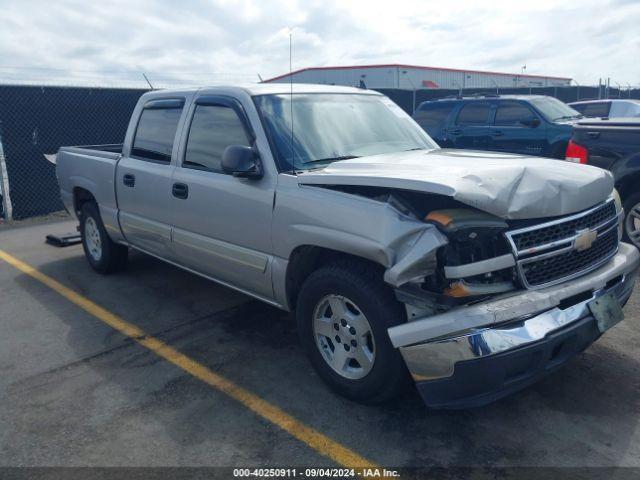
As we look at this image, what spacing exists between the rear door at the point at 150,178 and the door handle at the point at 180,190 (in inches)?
4.2

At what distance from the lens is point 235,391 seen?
3.62 metres

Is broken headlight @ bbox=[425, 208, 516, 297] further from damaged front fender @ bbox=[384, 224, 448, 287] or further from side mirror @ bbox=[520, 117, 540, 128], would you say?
side mirror @ bbox=[520, 117, 540, 128]

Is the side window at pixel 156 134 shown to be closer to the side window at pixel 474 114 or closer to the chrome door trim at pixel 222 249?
the chrome door trim at pixel 222 249

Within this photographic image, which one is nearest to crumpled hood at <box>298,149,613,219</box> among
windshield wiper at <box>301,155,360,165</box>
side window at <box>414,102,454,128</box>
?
windshield wiper at <box>301,155,360,165</box>

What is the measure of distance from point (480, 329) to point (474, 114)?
8.93m

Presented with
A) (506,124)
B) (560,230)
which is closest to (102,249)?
(560,230)

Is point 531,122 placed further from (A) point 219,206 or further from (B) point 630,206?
(A) point 219,206

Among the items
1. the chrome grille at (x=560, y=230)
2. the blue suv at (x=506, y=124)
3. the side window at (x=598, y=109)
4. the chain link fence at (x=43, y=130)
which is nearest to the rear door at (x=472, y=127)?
the blue suv at (x=506, y=124)

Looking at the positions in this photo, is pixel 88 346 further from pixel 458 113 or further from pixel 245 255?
pixel 458 113

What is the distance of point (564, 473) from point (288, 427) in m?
1.46

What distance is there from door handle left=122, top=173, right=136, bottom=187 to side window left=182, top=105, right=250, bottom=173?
0.80 metres

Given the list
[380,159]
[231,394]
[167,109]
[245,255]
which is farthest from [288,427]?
[167,109]

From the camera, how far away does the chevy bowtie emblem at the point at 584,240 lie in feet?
10.2

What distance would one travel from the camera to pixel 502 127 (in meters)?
10.5
